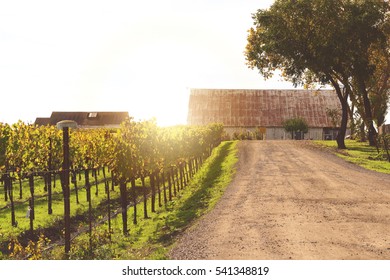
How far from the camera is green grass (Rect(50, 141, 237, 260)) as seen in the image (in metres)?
16.9

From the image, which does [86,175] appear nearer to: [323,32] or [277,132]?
[323,32]

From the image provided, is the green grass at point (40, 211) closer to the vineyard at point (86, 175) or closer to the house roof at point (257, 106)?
the vineyard at point (86, 175)

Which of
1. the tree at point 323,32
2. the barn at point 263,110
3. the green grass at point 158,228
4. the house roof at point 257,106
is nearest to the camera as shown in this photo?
the green grass at point 158,228

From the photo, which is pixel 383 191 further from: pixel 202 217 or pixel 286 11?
pixel 286 11

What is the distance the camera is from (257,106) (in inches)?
3177

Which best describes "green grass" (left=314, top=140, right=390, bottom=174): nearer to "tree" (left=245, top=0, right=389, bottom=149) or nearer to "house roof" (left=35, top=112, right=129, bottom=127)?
"tree" (left=245, top=0, right=389, bottom=149)

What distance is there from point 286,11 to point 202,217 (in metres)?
29.4

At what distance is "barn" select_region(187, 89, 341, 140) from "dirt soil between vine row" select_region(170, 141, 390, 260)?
1756 inches

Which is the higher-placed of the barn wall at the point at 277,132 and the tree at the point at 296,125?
the tree at the point at 296,125

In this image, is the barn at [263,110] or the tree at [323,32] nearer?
the tree at [323,32]

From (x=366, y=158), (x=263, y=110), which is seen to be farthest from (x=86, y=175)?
(x=263, y=110)

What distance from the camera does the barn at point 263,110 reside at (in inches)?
3012

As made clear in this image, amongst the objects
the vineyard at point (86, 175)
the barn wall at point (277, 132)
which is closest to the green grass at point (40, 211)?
the vineyard at point (86, 175)

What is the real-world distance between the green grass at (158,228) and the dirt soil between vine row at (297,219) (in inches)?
33.9
